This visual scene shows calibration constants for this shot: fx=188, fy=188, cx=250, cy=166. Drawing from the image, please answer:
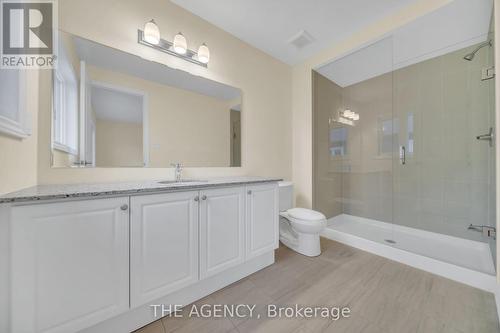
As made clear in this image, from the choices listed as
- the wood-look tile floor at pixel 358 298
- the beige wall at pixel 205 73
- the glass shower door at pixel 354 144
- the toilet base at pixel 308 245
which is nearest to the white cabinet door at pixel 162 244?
the wood-look tile floor at pixel 358 298

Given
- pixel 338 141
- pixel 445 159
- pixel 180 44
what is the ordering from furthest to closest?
pixel 338 141 < pixel 445 159 < pixel 180 44

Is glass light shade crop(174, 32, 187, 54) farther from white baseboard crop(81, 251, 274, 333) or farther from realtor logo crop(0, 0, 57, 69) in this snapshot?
white baseboard crop(81, 251, 274, 333)

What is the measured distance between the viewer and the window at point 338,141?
9.72 feet

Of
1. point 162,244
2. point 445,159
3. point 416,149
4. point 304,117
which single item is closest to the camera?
point 162,244

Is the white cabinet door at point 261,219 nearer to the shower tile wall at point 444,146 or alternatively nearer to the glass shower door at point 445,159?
the glass shower door at point 445,159

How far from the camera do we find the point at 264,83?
2.49 metres

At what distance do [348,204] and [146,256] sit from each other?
300 centimetres

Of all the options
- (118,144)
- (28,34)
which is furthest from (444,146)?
(28,34)

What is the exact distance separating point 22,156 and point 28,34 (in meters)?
0.79

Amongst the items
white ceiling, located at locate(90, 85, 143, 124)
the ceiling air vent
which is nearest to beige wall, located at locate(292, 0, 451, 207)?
the ceiling air vent

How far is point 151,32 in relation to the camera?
5.02 feet

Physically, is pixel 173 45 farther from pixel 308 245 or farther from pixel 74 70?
pixel 308 245

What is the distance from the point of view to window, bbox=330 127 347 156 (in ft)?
9.72

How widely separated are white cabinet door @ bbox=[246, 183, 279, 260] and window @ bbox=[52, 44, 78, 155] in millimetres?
1348
